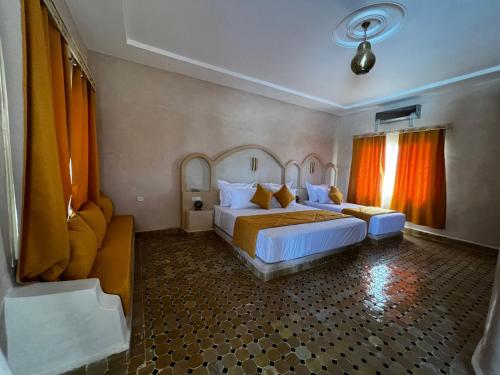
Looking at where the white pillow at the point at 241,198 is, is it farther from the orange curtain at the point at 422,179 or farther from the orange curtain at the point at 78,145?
the orange curtain at the point at 422,179

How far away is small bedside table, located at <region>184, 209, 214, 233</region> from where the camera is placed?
329 cm

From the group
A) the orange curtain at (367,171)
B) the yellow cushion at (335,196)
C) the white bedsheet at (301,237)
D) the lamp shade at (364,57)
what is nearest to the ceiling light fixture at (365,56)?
the lamp shade at (364,57)

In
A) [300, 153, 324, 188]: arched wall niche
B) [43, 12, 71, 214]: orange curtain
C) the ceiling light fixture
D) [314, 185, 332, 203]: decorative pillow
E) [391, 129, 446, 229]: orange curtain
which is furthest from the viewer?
[300, 153, 324, 188]: arched wall niche

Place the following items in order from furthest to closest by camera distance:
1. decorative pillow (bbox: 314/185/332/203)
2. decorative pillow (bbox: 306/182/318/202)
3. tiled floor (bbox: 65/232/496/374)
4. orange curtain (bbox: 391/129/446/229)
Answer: decorative pillow (bbox: 306/182/318/202)
decorative pillow (bbox: 314/185/332/203)
orange curtain (bbox: 391/129/446/229)
tiled floor (bbox: 65/232/496/374)

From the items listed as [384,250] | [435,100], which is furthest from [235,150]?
[435,100]

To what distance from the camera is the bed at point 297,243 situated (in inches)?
85.0

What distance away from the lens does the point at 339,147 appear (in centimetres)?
533

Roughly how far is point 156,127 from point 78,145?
138 cm

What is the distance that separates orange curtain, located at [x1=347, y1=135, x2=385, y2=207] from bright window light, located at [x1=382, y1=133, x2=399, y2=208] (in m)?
0.09

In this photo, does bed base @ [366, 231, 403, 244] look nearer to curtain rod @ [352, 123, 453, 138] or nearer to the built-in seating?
curtain rod @ [352, 123, 453, 138]

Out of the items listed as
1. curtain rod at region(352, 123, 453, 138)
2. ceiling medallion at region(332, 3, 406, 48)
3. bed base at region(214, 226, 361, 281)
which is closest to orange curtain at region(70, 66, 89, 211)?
bed base at region(214, 226, 361, 281)

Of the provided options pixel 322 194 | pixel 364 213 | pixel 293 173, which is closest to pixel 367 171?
pixel 322 194

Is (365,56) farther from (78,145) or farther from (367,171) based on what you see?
(367,171)

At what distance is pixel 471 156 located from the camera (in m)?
3.29
